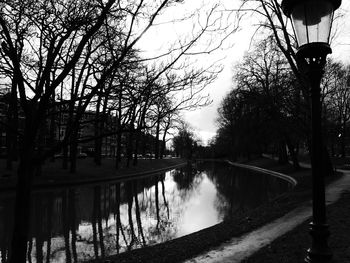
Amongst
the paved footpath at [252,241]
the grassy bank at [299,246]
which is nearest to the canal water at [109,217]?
the paved footpath at [252,241]

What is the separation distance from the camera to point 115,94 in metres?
6.24

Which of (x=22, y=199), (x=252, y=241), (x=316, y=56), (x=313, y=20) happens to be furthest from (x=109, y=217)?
(x=313, y=20)

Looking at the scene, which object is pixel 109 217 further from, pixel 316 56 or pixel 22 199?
pixel 316 56

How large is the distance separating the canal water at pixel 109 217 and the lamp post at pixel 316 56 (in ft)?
23.8

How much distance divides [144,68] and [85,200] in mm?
16069

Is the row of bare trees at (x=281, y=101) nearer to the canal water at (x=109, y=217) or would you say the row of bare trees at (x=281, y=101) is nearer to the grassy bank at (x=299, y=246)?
the canal water at (x=109, y=217)

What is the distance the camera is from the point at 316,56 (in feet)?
14.8

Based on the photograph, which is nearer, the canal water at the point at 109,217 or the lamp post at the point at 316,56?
the lamp post at the point at 316,56

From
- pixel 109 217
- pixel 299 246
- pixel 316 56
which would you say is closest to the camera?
pixel 316 56

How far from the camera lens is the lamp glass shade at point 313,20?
4254 millimetres

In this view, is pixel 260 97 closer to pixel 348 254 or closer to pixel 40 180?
pixel 40 180

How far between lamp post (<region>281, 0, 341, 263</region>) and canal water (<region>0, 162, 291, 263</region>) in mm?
7251

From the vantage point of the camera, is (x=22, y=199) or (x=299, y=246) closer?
(x=22, y=199)

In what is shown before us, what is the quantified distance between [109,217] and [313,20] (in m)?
13.6
